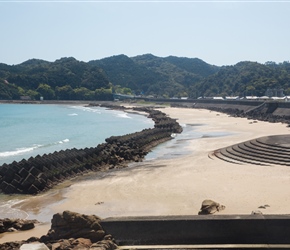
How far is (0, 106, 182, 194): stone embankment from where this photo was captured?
26.9 metres

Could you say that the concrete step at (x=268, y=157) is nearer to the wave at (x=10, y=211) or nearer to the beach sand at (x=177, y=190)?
the beach sand at (x=177, y=190)

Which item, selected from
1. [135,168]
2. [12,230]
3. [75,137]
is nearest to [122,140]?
[135,168]

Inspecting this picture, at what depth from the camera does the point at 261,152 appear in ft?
108

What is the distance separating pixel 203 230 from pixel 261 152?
20.0 metres

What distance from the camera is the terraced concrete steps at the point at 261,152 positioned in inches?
1219

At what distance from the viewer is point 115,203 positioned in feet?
72.8

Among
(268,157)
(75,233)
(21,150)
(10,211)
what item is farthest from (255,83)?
(75,233)

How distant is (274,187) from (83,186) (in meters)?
10.9

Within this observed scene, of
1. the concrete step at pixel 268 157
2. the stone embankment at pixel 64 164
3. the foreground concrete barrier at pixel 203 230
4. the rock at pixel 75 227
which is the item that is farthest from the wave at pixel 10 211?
the concrete step at pixel 268 157

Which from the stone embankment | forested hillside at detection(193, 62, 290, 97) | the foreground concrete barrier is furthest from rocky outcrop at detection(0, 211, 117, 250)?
forested hillside at detection(193, 62, 290, 97)

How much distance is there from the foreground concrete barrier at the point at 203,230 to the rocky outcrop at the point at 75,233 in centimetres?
57

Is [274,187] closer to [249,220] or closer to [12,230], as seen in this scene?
[249,220]

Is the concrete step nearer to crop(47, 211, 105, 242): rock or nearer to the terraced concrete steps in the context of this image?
the terraced concrete steps

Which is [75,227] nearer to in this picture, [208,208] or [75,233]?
[75,233]
